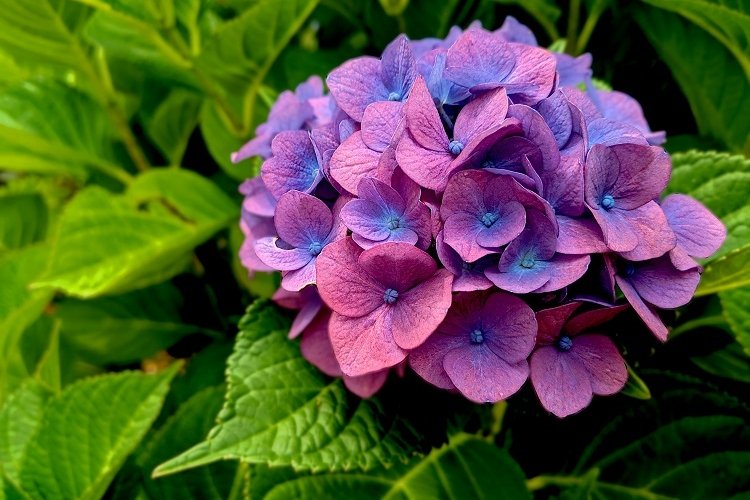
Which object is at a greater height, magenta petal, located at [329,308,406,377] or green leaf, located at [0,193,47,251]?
magenta petal, located at [329,308,406,377]

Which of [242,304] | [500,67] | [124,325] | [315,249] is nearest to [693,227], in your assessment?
[500,67]

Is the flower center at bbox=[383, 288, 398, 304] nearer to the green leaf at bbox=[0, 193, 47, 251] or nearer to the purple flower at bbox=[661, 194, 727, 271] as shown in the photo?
the purple flower at bbox=[661, 194, 727, 271]

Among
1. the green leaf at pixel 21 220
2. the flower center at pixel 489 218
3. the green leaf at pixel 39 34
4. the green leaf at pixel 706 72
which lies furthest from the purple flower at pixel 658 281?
the green leaf at pixel 21 220

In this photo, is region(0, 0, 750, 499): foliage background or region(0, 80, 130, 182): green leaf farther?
region(0, 80, 130, 182): green leaf

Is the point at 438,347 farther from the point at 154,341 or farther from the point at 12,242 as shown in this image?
the point at 12,242

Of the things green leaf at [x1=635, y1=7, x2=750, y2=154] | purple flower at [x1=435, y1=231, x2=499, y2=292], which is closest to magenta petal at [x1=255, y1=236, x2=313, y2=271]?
purple flower at [x1=435, y1=231, x2=499, y2=292]

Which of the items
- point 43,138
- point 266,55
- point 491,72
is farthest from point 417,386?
point 43,138

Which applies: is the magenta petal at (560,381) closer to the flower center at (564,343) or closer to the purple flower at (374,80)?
Result: the flower center at (564,343)
